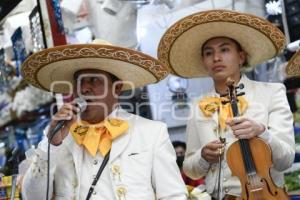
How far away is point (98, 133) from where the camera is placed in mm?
2375

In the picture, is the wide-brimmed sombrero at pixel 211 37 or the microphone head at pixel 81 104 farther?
the wide-brimmed sombrero at pixel 211 37

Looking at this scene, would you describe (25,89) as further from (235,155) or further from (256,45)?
(235,155)

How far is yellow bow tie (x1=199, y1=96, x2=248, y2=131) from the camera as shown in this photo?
2445 millimetres

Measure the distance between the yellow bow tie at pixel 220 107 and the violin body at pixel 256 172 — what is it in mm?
307

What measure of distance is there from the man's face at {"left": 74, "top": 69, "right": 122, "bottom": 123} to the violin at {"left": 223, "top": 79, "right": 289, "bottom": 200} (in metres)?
0.68

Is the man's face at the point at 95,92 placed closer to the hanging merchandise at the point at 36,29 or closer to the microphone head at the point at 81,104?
the microphone head at the point at 81,104

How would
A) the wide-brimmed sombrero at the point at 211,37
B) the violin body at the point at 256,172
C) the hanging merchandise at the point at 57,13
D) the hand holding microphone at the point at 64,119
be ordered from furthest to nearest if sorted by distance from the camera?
the hanging merchandise at the point at 57,13 → the wide-brimmed sombrero at the point at 211,37 → the hand holding microphone at the point at 64,119 → the violin body at the point at 256,172

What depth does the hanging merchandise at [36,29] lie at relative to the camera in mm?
3578

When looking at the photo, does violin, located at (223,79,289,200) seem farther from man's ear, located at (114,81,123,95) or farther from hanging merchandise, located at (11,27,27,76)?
hanging merchandise, located at (11,27,27,76)

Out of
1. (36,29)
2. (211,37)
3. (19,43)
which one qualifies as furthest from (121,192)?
(19,43)

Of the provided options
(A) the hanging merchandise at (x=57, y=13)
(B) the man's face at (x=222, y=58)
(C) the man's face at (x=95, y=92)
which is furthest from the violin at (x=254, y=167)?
(A) the hanging merchandise at (x=57, y=13)

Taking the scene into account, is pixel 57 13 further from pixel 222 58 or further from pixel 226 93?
pixel 226 93

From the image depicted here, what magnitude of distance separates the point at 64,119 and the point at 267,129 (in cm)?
97

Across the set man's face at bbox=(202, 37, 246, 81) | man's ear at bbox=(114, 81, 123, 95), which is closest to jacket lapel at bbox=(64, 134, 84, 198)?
man's ear at bbox=(114, 81, 123, 95)
